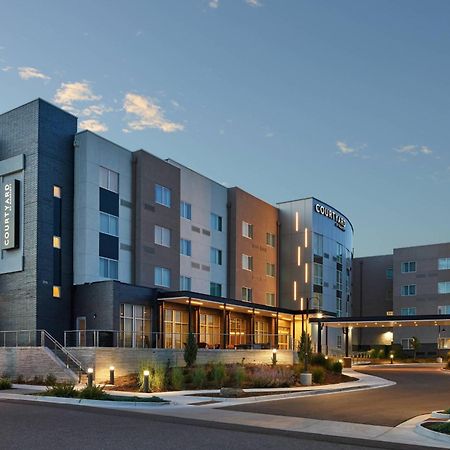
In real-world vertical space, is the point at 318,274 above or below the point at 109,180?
below

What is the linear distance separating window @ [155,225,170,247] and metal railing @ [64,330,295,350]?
644cm

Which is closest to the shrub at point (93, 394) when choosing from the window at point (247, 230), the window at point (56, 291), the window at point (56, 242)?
the window at point (56, 291)

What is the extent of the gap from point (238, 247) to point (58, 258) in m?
19.8

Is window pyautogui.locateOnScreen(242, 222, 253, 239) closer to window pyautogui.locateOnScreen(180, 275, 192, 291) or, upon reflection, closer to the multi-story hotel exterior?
the multi-story hotel exterior

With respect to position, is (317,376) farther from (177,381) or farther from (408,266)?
(408,266)

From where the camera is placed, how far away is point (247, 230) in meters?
57.2

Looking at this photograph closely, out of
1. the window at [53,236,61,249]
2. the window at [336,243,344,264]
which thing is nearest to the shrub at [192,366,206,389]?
the window at [53,236,61,249]

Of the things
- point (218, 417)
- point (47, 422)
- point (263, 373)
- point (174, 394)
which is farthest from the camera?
point (263, 373)

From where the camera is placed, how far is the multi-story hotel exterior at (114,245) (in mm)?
38156

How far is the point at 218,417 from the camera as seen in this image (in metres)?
18.0

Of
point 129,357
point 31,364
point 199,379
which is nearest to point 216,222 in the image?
point 129,357

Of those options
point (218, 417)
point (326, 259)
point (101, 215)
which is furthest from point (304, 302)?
point (218, 417)

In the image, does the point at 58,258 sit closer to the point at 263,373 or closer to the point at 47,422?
the point at 263,373

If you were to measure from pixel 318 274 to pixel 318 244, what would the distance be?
9.72ft
